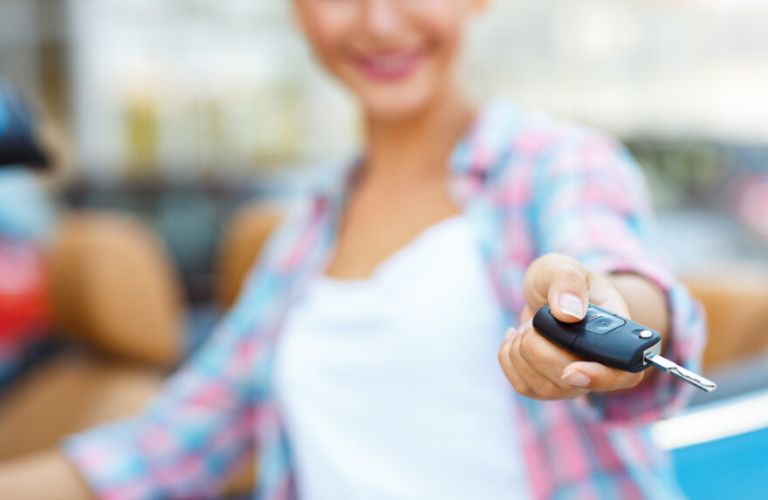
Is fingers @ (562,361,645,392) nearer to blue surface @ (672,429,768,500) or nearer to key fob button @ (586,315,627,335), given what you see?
key fob button @ (586,315,627,335)

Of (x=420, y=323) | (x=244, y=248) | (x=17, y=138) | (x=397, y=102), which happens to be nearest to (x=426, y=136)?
(x=397, y=102)

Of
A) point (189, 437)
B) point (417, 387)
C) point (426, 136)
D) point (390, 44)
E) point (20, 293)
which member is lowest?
point (20, 293)

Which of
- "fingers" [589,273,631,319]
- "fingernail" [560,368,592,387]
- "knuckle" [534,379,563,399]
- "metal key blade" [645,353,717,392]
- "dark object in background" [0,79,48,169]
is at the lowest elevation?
"dark object in background" [0,79,48,169]

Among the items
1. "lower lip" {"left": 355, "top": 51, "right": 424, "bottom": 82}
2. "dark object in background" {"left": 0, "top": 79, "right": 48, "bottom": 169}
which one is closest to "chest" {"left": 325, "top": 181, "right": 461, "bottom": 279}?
"lower lip" {"left": 355, "top": 51, "right": 424, "bottom": 82}

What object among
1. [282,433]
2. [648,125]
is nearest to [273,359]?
[282,433]

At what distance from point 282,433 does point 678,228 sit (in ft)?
11.3

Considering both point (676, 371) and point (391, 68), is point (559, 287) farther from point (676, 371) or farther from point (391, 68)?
point (391, 68)

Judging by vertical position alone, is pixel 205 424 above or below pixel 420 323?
below

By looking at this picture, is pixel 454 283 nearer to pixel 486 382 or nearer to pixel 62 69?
pixel 486 382

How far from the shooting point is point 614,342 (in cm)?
42

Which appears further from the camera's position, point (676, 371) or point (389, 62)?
point (389, 62)

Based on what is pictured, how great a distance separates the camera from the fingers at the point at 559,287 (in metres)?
0.43

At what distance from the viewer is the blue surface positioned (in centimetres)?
87

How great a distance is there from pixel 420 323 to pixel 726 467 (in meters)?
0.38
